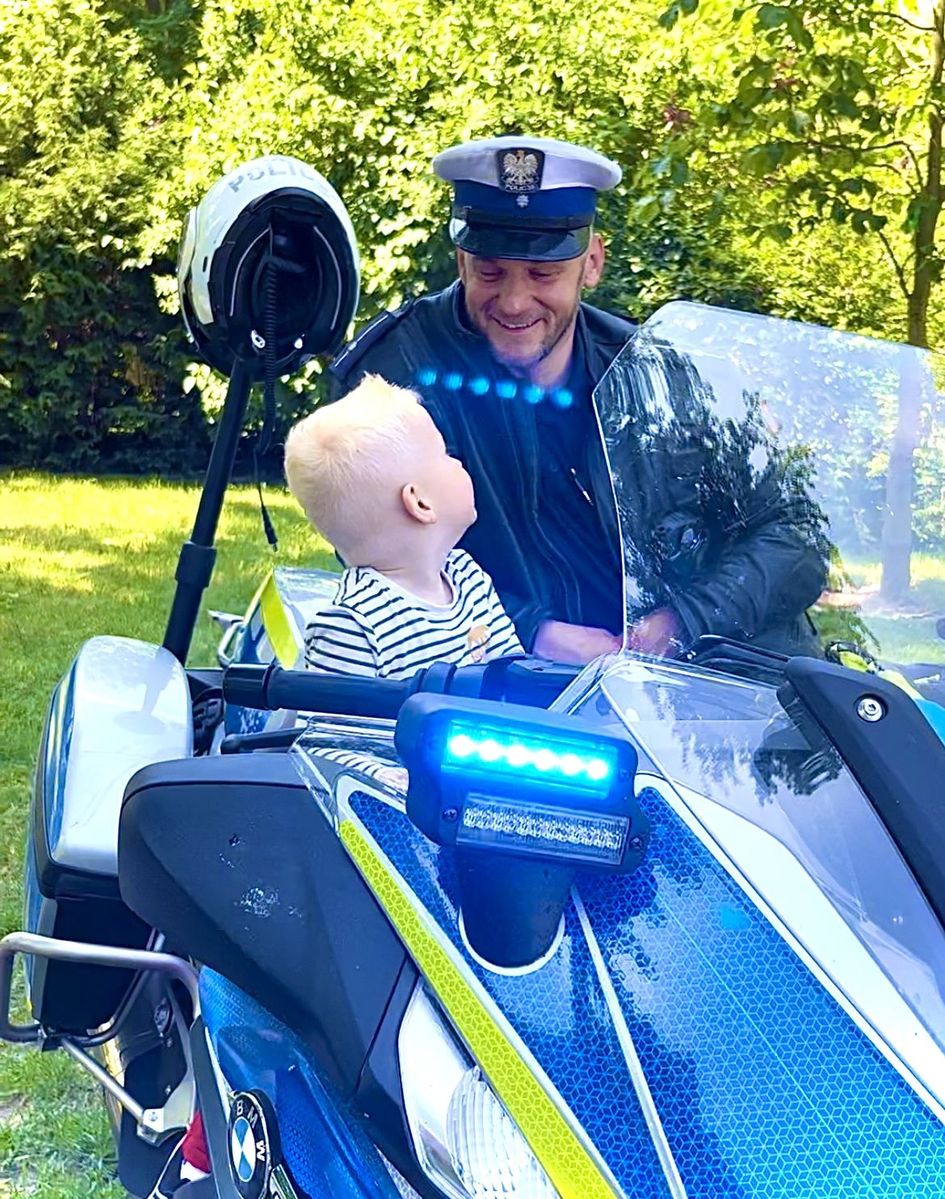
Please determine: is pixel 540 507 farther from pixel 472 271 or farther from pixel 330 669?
pixel 330 669

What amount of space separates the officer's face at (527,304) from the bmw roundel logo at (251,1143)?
1804 millimetres

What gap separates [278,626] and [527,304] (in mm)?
796

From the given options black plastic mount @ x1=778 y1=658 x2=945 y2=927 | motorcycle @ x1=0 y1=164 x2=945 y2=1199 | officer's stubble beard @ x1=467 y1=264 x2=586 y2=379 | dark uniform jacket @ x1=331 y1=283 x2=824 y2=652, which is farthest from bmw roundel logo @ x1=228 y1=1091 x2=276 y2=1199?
officer's stubble beard @ x1=467 y1=264 x2=586 y2=379

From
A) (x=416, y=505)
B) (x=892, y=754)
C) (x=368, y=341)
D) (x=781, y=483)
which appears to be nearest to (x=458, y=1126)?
(x=892, y=754)

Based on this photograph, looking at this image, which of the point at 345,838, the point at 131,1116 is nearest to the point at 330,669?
the point at 131,1116

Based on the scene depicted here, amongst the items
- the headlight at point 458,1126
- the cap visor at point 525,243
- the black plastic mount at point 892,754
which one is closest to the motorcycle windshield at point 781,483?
the black plastic mount at point 892,754

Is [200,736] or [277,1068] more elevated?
[277,1068]

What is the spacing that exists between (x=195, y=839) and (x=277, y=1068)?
271 mm

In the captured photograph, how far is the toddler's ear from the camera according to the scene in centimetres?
183

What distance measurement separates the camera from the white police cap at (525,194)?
8.79 feet

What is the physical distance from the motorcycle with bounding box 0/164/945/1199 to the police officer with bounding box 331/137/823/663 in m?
1.25

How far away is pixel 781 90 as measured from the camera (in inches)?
190

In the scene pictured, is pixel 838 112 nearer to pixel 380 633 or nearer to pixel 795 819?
pixel 380 633

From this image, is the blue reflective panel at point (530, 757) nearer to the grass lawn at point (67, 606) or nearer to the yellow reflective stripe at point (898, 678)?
the yellow reflective stripe at point (898, 678)
